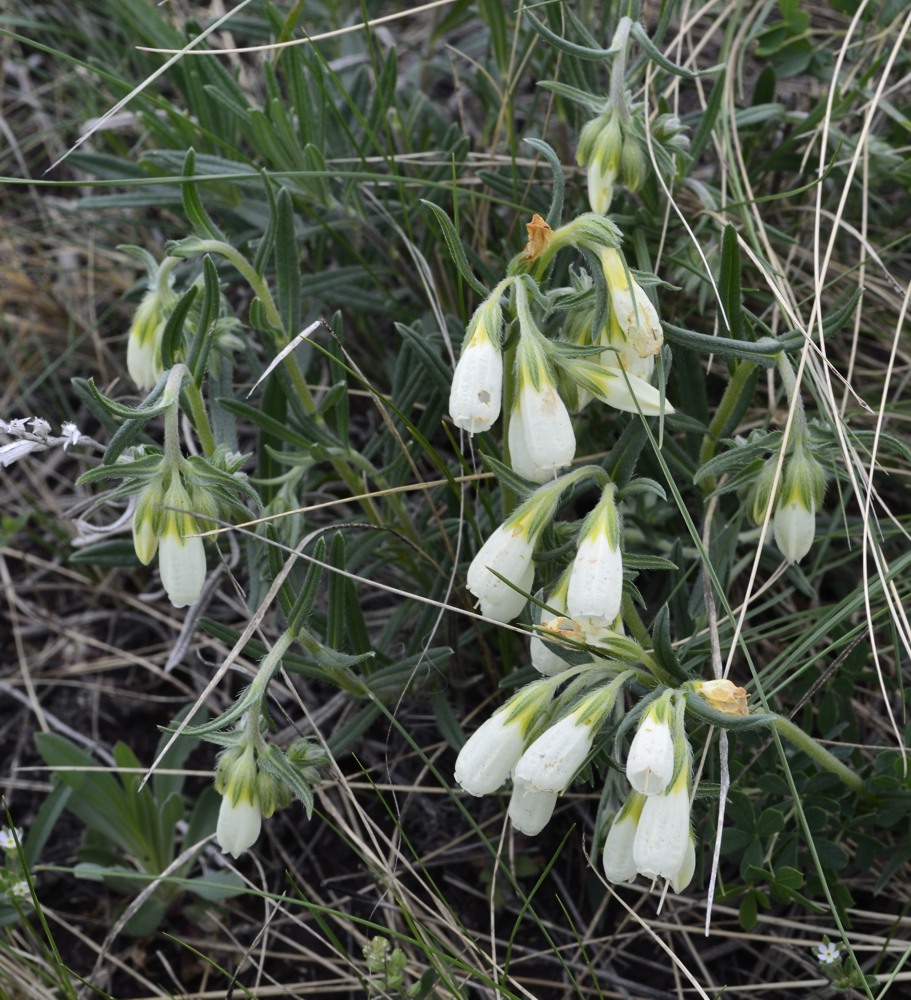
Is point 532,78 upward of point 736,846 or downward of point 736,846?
upward

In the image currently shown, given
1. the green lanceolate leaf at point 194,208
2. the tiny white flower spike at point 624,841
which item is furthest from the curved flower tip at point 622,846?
the green lanceolate leaf at point 194,208

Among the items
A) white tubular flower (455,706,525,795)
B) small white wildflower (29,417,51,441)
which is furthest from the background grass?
small white wildflower (29,417,51,441)

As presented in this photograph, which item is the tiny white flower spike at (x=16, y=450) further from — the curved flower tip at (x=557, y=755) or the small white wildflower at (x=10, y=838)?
the curved flower tip at (x=557, y=755)

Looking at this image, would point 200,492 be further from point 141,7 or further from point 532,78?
point 532,78

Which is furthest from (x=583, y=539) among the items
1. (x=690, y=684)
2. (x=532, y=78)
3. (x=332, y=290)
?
(x=532, y=78)

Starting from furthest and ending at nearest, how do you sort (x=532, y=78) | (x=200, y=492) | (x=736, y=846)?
(x=532, y=78) < (x=736, y=846) < (x=200, y=492)

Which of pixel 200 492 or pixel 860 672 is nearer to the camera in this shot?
pixel 200 492

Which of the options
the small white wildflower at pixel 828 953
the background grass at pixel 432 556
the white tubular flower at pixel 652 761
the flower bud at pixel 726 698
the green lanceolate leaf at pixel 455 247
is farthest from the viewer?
the background grass at pixel 432 556
